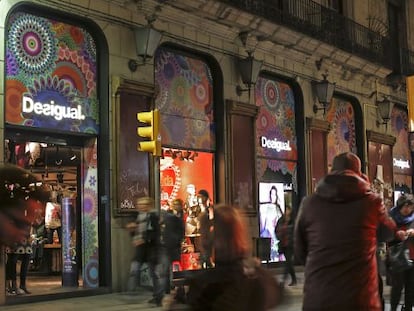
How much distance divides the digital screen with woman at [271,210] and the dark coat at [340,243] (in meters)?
13.3

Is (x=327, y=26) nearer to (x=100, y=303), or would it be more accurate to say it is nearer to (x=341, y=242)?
(x=100, y=303)

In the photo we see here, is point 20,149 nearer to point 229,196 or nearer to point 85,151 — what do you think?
point 85,151

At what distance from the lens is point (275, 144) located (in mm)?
18938

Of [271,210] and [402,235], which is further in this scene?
[271,210]

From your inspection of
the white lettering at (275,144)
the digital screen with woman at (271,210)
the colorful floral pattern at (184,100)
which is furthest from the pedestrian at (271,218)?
the colorful floral pattern at (184,100)

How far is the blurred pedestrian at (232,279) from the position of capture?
348cm

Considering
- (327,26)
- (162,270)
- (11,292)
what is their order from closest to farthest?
1. (162,270)
2. (11,292)
3. (327,26)

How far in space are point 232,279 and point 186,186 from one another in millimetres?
12275

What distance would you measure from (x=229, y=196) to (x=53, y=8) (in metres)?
6.19

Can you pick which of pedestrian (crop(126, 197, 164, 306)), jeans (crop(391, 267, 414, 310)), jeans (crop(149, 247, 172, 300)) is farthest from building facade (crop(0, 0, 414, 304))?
jeans (crop(391, 267, 414, 310))

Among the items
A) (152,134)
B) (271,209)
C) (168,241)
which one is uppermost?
(152,134)

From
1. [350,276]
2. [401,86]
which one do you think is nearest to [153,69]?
[350,276]

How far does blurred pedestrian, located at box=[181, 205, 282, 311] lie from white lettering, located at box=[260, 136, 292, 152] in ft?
48.3

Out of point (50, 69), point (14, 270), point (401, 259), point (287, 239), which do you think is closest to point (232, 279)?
point (401, 259)
